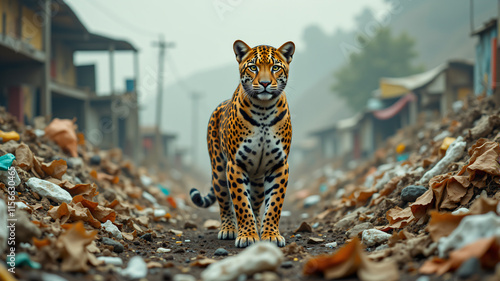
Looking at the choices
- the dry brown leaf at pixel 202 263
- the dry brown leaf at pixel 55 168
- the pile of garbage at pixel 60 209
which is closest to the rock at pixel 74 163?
the pile of garbage at pixel 60 209

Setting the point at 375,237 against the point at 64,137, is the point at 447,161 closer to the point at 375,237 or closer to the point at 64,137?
the point at 375,237

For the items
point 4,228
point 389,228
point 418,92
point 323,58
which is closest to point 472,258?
point 389,228

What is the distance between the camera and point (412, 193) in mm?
5613

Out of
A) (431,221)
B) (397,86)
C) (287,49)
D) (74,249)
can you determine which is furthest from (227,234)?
(397,86)

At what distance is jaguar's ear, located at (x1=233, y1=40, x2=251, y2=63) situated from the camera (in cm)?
523

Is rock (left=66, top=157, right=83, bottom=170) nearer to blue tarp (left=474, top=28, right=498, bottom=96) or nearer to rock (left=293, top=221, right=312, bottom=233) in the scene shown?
rock (left=293, top=221, right=312, bottom=233)

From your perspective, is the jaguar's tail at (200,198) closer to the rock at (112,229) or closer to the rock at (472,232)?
the rock at (112,229)

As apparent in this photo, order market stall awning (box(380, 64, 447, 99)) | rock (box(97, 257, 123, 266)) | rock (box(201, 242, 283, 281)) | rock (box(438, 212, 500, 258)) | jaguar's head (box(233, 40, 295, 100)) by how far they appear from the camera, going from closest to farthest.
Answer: rock (box(438, 212, 500, 258)), rock (box(201, 242, 283, 281)), rock (box(97, 257, 123, 266)), jaguar's head (box(233, 40, 295, 100)), market stall awning (box(380, 64, 447, 99))

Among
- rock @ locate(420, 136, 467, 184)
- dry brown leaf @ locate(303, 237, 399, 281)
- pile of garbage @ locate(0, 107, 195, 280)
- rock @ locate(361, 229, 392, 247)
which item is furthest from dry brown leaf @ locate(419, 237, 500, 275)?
rock @ locate(420, 136, 467, 184)

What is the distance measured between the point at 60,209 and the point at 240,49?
2517mm

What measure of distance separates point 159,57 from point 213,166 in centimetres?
2246

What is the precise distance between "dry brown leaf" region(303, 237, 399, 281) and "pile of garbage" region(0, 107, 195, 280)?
132 cm

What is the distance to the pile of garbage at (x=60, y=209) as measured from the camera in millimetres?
3529

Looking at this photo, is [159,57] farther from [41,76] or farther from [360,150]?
[41,76]
